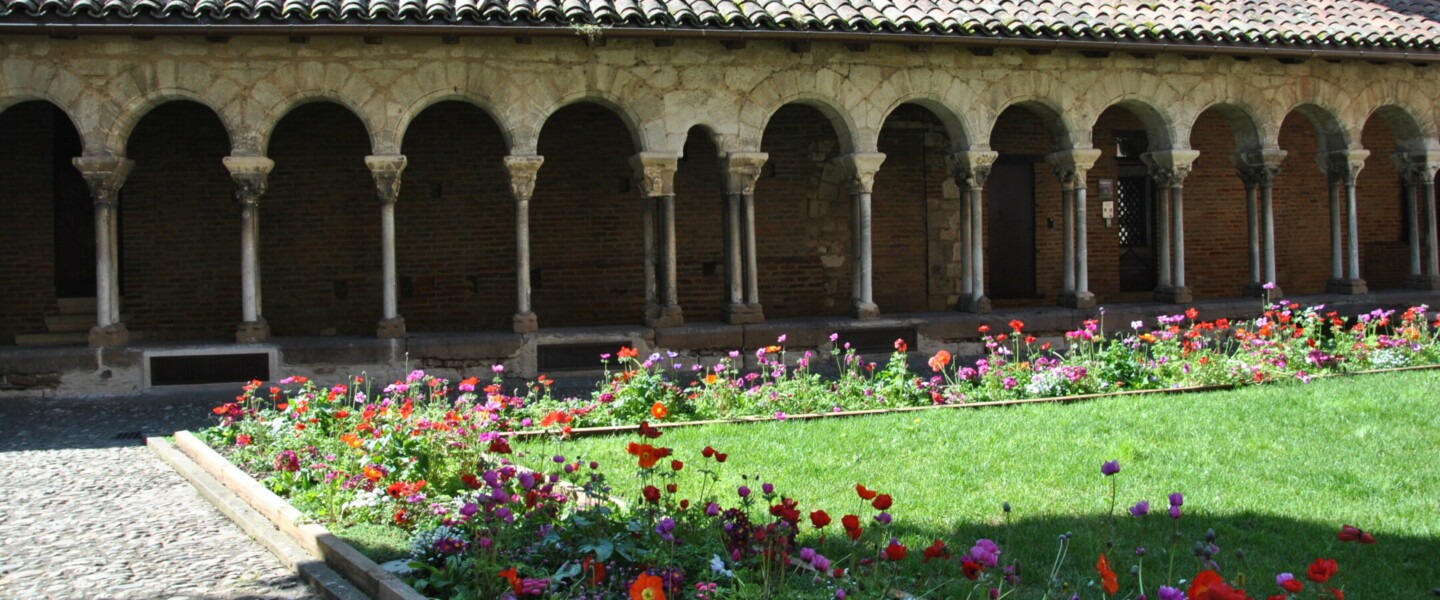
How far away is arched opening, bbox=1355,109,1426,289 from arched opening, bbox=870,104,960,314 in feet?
22.9

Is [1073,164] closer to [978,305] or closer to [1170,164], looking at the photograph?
[1170,164]

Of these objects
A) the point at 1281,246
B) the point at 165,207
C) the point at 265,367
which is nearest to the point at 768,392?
the point at 265,367

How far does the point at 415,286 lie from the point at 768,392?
7.23m

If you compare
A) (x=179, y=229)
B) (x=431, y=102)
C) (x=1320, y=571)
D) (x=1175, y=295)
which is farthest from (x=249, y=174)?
(x=1320, y=571)

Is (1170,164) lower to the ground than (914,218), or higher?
higher

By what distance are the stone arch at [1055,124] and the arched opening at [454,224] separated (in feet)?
19.1

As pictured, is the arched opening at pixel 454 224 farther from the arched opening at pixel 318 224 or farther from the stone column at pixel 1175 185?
the stone column at pixel 1175 185

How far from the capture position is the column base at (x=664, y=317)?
546 inches

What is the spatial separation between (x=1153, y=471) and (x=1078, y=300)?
26.2ft

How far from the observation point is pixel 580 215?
16.3m

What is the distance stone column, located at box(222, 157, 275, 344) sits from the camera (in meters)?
12.8

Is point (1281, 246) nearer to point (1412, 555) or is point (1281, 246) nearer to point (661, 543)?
point (1412, 555)

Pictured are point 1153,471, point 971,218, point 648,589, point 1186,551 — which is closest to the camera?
point 648,589

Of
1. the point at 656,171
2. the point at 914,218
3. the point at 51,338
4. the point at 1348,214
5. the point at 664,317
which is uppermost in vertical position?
the point at 656,171
